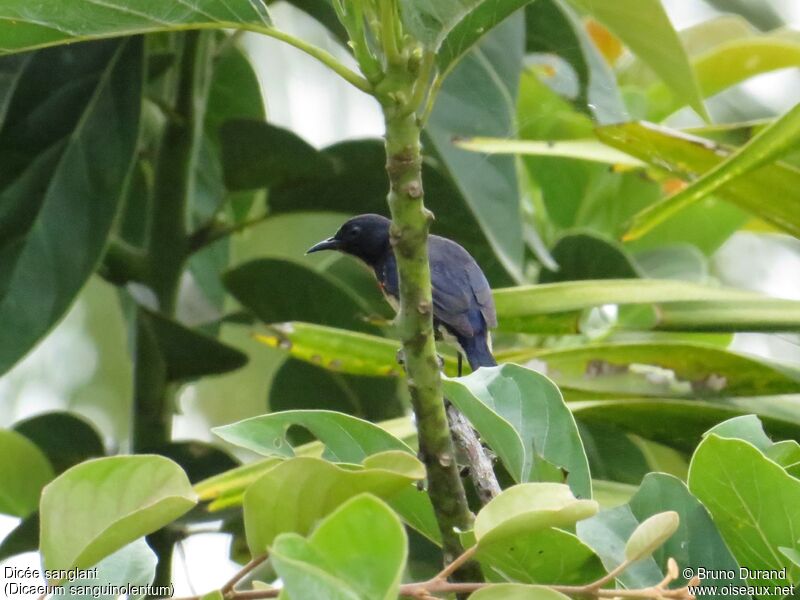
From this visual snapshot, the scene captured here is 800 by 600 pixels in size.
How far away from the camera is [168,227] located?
192 centimetres

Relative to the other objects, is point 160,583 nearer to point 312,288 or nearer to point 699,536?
point 312,288

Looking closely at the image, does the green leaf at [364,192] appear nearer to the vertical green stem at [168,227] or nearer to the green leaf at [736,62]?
the vertical green stem at [168,227]

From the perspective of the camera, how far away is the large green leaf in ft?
3.06

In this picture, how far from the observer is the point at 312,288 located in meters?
2.12

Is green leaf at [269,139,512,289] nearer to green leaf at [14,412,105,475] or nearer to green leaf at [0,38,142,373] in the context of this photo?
green leaf at [0,38,142,373]

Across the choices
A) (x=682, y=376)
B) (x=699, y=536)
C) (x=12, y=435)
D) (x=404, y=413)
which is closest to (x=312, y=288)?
(x=404, y=413)

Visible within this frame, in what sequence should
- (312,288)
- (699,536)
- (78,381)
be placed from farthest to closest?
(78,381) → (312,288) → (699,536)

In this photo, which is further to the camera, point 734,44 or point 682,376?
point 734,44

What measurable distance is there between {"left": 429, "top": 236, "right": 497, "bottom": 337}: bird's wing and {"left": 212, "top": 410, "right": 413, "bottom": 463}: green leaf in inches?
44.0

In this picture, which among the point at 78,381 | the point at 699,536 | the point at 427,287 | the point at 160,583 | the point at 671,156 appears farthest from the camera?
the point at 78,381

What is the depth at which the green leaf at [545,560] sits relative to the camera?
2.81 ft

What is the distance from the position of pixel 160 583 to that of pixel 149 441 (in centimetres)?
A: 27

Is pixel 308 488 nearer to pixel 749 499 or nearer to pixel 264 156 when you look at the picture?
pixel 749 499

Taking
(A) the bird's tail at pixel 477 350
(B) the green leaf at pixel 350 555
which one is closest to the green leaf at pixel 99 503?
(B) the green leaf at pixel 350 555
